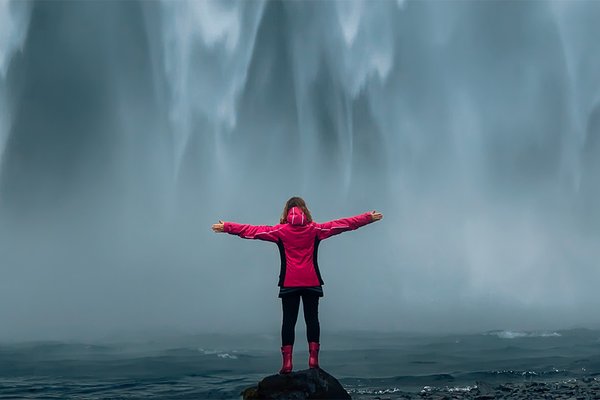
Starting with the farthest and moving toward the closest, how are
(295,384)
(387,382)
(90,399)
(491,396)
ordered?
(387,382) < (90,399) < (491,396) < (295,384)

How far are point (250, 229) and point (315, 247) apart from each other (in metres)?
2.05

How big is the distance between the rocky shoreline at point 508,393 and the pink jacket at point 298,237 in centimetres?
625

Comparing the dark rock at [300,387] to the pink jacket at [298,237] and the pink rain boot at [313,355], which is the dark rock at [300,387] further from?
the pink jacket at [298,237]

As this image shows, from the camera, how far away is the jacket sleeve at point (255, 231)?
19.4 m

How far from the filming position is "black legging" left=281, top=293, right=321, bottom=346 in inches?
774

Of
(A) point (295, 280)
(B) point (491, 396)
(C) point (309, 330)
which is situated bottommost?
(B) point (491, 396)

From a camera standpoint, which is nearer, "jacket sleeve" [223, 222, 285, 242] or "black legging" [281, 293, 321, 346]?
"jacket sleeve" [223, 222, 285, 242]

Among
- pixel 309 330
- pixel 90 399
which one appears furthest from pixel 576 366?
pixel 90 399

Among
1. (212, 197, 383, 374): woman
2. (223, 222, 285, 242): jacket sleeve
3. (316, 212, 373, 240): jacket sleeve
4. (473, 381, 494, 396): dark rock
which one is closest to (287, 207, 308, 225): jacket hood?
(212, 197, 383, 374): woman

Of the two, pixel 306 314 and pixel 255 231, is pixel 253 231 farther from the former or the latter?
pixel 306 314

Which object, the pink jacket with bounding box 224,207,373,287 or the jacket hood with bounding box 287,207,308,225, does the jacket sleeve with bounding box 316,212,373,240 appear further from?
the jacket hood with bounding box 287,207,308,225

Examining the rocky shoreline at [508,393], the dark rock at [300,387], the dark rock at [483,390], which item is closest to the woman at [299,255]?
the dark rock at [300,387]

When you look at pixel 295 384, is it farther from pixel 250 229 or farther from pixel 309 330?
pixel 250 229

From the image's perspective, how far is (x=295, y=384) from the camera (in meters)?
19.0
